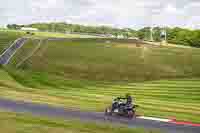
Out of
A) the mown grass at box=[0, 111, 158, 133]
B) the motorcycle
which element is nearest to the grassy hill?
the motorcycle

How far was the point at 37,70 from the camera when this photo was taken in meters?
76.2

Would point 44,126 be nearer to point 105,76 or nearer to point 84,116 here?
point 84,116

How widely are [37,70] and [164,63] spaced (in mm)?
27050

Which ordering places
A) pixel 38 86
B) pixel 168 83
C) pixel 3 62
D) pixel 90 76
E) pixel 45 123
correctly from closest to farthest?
pixel 45 123
pixel 38 86
pixel 168 83
pixel 90 76
pixel 3 62

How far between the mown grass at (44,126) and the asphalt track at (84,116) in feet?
12.5

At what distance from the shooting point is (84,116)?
1388 inches

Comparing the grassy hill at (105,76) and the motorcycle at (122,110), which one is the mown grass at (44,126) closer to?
the motorcycle at (122,110)

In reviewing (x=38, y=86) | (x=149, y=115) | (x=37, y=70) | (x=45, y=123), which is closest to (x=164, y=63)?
(x=37, y=70)

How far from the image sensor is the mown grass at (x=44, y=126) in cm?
2450

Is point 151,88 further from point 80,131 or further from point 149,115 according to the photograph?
point 80,131

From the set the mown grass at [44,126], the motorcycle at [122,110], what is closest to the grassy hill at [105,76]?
the motorcycle at [122,110]

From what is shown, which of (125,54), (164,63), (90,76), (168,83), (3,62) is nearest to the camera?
(168,83)

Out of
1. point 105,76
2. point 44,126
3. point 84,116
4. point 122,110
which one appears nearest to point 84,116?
point 84,116

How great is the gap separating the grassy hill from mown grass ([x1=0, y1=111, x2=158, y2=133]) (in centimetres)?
1166
